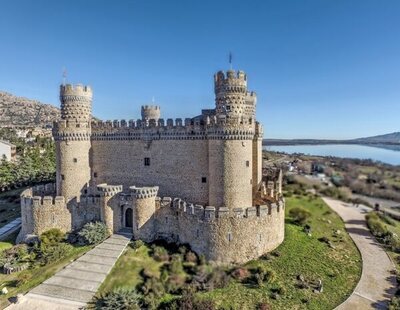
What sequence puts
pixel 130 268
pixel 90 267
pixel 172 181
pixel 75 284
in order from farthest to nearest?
pixel 172 181 < pixel 90 267 < pixel 130 268 < pixel 75 284

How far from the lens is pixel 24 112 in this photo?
486 ft

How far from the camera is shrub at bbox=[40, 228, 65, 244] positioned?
26969 mm

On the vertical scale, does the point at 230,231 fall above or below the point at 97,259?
above

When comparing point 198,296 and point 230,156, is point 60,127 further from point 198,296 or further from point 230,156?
point 198,296

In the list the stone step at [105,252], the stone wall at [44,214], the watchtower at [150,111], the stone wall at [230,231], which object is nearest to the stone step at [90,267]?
the stone step at [105,252]

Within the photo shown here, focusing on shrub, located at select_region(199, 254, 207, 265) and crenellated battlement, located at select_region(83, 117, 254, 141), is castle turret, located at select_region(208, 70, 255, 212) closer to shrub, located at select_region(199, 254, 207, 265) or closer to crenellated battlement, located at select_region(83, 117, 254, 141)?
crenellated battlement, located at select_region(83, 117, 254, 141)

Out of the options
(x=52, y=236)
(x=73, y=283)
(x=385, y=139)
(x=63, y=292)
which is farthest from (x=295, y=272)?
(x=52, y=236)

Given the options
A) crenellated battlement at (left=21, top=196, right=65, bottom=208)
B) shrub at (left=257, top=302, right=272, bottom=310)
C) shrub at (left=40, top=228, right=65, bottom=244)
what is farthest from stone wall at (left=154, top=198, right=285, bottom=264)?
crenellated battlement at (left=21, top=196, right=65, bottom=208)

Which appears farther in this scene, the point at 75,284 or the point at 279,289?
the point at 75,284

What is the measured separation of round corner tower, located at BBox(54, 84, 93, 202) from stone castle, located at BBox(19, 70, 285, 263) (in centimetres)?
9

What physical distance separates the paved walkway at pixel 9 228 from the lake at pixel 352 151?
29.3 m

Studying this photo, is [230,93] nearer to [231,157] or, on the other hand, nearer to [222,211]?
[231,157]

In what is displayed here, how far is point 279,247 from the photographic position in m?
25.8

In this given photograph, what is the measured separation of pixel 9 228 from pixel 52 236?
9757 millimetres
